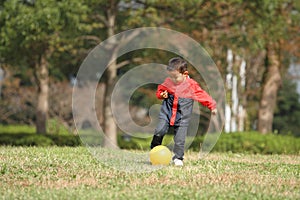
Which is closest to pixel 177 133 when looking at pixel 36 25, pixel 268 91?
pixel 36 25

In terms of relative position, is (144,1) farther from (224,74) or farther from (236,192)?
(236,192)

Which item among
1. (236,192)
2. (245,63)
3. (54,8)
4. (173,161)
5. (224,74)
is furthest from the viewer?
(245,63)

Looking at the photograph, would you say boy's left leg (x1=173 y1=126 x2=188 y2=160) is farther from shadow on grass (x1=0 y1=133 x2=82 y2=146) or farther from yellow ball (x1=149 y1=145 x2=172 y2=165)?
shadow on grass (x1=0 y1=133 x2=82 y2=146)

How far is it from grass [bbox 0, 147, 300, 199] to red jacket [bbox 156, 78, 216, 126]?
2.58 feet

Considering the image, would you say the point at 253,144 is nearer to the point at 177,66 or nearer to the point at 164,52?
the point at 164,52

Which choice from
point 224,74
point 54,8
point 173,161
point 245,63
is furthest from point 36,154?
point 245,63

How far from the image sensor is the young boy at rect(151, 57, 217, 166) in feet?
32.3

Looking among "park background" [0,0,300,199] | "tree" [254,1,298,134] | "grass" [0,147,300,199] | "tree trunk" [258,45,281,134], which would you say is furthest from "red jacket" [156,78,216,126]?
"tree trunk" [258,45,281,134]

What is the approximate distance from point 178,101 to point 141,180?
2.13 metres

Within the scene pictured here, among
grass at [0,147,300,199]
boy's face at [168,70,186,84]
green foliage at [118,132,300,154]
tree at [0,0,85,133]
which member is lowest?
green foliage at [118,132,300,154]

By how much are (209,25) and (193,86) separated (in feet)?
51.0

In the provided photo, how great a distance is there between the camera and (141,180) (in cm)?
815

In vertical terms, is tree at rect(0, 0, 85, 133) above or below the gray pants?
above

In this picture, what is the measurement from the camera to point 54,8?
69.1 feet
